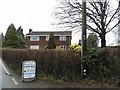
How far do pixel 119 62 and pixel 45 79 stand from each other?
4165 mm

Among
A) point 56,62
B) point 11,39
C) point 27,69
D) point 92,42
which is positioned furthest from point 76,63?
point 11,39

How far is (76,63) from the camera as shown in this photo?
45.3 feet

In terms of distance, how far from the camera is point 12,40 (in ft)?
168

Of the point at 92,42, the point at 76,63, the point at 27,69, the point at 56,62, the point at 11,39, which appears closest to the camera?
the point at 27,69

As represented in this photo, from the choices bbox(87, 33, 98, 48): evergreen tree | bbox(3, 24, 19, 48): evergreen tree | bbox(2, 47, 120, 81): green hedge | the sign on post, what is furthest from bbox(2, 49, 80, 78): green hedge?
bbox(3, 24, 19, 48): evergreen tree

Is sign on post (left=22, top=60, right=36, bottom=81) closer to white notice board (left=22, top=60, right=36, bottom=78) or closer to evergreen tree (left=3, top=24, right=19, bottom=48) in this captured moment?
white notice board (left=22, top=60, right=36, bottom=78)

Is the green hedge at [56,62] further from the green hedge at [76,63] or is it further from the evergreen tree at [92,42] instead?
the evergreen tree at [92,42]

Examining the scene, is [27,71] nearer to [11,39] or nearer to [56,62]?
[56,62]

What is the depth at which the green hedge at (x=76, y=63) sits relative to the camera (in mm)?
13164

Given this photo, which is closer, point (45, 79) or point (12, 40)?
point (45, 79)

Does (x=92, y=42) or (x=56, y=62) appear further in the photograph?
(x=92, y=42)

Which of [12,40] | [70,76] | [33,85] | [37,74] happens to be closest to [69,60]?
[70,76]

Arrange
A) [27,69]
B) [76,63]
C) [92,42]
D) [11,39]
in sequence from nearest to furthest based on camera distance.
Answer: [27,69] → [76,63] → [92,42] → [11,39]

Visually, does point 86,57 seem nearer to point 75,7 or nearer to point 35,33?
point 75,7
